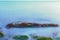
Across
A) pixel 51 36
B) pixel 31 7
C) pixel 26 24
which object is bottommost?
pixel 51 36

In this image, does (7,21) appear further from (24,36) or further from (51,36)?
(51,36)

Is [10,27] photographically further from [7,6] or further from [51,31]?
[51,31]

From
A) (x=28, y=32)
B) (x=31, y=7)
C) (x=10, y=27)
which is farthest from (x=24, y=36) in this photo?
(x=31, y=7)

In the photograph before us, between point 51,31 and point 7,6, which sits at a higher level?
point 7,6

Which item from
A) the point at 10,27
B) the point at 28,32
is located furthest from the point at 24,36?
the point at 10,27

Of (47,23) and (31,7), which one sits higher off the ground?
(31,7)

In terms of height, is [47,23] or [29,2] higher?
[29,2]

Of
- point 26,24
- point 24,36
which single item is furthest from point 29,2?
point 24,36

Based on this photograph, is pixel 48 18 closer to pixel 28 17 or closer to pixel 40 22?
pixel 40 22
